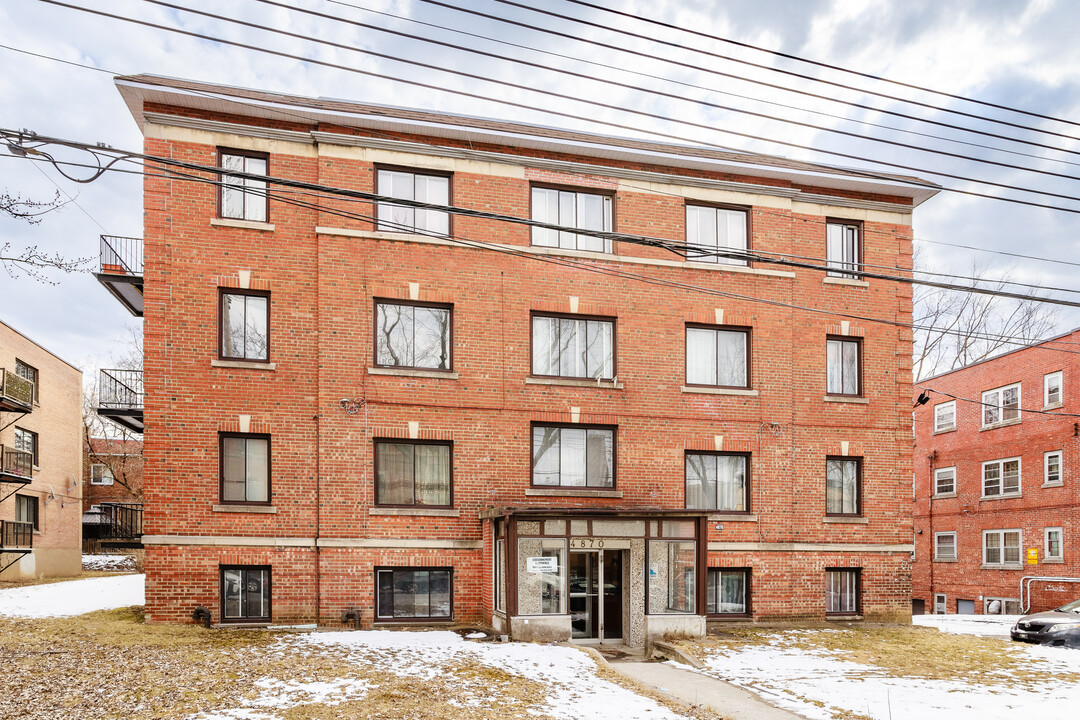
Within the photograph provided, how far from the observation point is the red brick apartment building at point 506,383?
17.5 meters

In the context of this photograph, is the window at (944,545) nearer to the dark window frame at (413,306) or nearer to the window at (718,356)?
the window at (718,356)

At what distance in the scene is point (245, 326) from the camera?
59.3 feet

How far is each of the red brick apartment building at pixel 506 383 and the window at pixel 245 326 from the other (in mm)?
66

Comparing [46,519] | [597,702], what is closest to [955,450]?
[597,702]

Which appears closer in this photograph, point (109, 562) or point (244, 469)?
→ point (244, 469)

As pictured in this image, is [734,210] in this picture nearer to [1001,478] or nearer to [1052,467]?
[1052,467]

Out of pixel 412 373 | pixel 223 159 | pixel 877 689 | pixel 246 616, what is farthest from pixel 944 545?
pixel 223 159

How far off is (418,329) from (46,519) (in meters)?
24.0

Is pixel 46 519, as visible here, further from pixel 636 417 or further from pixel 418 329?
pixel 636 417

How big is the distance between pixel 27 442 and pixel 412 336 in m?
22.5

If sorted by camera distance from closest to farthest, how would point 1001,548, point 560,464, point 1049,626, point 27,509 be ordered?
1. point 1049,626
2. point 560,464
3. point 1001,548
4. point 27,509

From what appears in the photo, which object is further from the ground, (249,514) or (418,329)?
(418,329)

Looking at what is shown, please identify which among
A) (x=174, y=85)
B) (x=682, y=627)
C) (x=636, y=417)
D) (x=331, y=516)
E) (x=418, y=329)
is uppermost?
(x=174, y=85)

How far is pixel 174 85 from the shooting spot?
17734 mm
